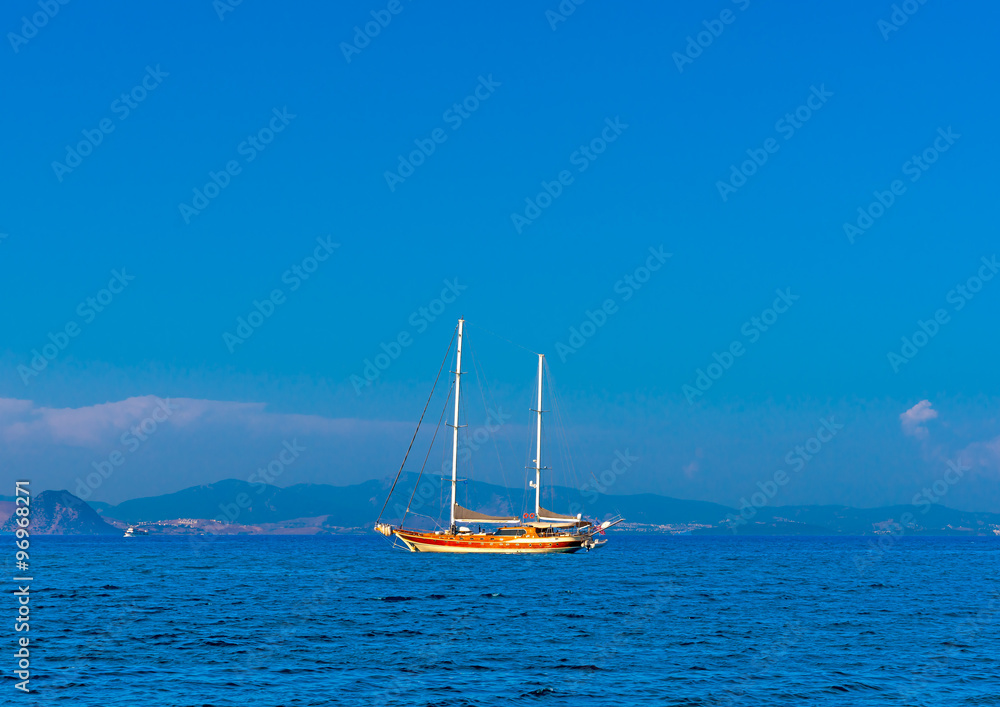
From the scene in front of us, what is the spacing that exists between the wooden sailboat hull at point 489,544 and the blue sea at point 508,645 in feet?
111

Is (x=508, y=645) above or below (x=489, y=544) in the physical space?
above

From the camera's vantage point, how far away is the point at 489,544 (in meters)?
105

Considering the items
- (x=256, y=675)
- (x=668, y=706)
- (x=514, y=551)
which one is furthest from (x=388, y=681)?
(x=514, y=551)

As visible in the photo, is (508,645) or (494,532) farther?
(494,532)

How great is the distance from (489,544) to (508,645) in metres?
67.7

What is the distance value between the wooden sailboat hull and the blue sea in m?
33.7

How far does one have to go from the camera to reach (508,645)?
37.9 m

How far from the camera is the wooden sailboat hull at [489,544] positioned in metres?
104

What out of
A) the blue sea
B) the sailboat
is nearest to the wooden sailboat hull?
the sailboat

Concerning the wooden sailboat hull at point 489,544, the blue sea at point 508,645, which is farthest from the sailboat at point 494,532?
the blue sea at point 508,645

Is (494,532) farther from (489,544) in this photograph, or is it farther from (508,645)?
(508,645)

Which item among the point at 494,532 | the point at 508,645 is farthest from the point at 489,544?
the point at 508,645

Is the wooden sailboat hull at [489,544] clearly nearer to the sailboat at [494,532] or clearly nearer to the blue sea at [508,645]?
the sailboat at [494,532]

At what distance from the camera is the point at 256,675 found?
103ft
